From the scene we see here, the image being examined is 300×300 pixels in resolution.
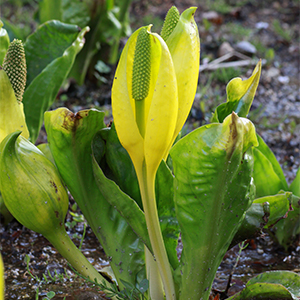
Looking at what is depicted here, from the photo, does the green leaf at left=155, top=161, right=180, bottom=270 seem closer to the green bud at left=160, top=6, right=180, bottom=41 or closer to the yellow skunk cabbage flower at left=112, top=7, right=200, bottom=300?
the yellow skunk cabbage flower at left=112, top=7, right=200, bottom=300

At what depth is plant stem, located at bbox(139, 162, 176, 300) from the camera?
0.80 m

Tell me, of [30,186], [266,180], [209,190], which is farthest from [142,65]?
[266,180]

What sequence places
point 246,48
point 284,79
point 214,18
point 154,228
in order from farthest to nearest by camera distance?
point 214,18
point 246,48
point 284,79
point 154,228

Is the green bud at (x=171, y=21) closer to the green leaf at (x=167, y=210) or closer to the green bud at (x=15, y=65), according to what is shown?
the green leaf at (x=167, y=210)

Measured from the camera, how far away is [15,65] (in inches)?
40.2

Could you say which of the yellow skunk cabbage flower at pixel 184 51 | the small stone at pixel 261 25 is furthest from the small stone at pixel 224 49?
the yellow skunk cabbage flower at pixel 184 51

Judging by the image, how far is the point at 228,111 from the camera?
0.99 meters

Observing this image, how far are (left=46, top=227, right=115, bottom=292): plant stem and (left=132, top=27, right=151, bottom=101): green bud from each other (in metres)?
0.43

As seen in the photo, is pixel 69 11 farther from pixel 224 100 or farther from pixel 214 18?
pixel 214 18

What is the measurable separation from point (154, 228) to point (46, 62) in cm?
92

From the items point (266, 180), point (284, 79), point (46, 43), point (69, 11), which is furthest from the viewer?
point (284, 79)

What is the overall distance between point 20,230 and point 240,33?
8.47 feet

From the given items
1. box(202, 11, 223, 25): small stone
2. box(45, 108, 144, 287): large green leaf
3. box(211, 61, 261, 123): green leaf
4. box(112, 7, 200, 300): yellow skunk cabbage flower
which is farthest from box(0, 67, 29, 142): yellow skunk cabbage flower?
box(202, 11, 223, 25): small stone

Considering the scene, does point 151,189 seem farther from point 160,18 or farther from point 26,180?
point 160,18
